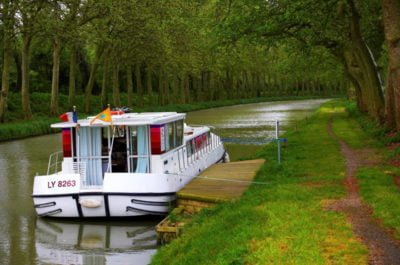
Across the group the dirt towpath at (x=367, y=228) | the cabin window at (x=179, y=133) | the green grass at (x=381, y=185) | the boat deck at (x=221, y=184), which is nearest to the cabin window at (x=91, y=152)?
the boat deck at (x=221, y=184)

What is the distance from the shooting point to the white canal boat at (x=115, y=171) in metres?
17.0

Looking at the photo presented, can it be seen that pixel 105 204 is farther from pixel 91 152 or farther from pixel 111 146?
pixel 91 152

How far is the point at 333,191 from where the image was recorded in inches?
585

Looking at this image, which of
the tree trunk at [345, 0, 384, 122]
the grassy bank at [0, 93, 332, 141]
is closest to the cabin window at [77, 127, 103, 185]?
the tree trunk at [345, 0, 384, 122]

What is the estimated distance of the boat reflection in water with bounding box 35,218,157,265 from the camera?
13.7 metres

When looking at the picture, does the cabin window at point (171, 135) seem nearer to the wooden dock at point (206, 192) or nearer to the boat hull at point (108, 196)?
the wooden dock at point (206, 192)

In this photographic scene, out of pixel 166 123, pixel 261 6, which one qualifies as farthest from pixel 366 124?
pixel 166 123

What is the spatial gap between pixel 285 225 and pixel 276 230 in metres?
0.40

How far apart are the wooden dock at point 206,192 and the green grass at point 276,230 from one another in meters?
0.60

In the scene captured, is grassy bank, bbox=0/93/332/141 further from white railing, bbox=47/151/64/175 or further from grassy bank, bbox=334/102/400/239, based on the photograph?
grassy bank, bbox=334/102/400/239

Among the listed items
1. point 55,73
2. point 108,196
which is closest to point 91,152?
point 108,196

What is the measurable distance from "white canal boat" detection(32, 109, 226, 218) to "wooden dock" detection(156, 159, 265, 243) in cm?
60

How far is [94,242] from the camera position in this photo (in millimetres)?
15234

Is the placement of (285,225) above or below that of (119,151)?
below
